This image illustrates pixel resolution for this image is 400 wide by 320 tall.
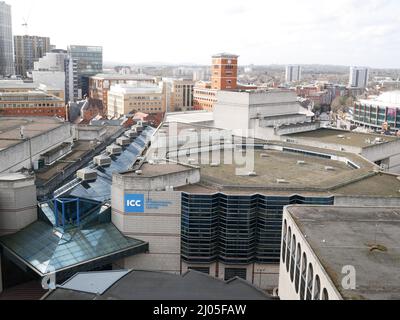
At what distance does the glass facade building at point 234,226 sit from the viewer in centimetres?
3381

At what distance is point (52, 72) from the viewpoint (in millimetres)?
128375

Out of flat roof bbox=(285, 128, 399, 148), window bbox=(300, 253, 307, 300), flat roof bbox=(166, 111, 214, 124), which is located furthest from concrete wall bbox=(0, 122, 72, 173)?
flat roof bbox=(285, 128, 399, 148)

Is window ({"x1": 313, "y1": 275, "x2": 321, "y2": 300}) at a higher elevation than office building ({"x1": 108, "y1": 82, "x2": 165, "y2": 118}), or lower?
lower

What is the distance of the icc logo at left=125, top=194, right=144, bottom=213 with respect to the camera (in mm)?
33750

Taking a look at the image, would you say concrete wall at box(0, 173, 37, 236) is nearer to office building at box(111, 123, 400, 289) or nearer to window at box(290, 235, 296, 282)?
office building at box(111, 123, 400, 289)

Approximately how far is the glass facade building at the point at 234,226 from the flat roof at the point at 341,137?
2321cm

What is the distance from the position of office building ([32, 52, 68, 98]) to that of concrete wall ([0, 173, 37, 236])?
84972 mm

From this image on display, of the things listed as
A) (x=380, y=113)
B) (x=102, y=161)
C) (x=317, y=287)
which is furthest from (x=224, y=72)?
(x=317, y=287)

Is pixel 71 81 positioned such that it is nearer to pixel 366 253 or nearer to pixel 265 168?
pixel 265 168

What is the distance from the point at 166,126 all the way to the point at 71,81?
91.4 metres

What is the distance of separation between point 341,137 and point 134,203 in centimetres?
3532

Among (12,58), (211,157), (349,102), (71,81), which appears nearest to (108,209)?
(211,157)

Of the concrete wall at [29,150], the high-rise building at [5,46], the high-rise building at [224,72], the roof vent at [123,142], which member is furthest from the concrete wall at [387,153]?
the high-rise building at [5,46]

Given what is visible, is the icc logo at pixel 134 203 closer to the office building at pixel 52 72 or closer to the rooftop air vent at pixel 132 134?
the rooftop air vent at pixel 132 134
